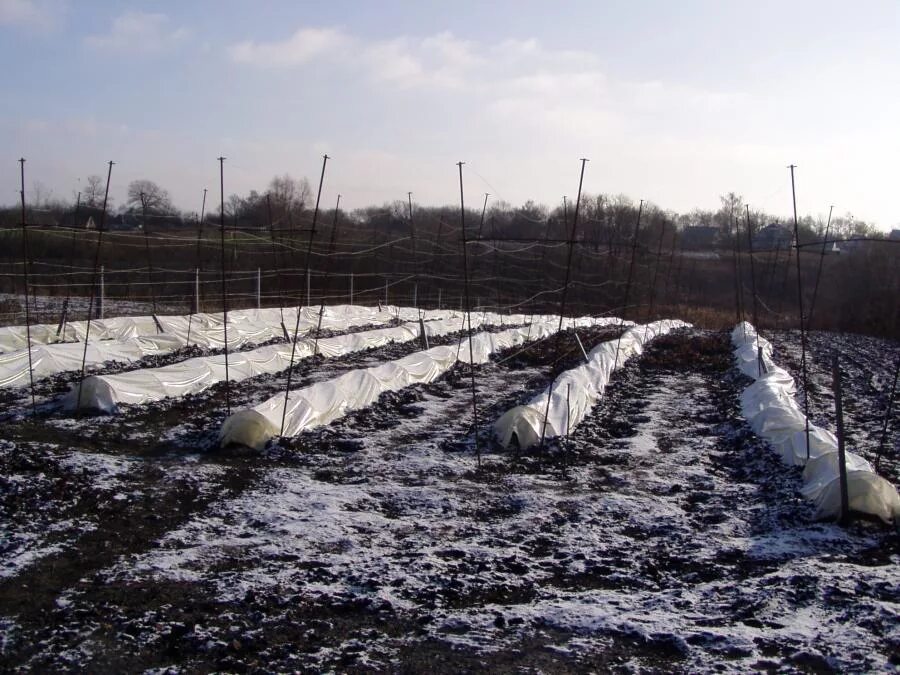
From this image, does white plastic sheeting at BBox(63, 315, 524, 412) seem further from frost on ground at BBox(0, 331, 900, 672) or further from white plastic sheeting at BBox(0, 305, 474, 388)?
white plastic sheeting at BBox(0, 305, 474, 388)

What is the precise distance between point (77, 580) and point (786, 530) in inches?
182

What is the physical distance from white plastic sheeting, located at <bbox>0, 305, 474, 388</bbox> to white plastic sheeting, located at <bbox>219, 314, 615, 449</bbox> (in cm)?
398

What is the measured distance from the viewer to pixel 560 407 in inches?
329

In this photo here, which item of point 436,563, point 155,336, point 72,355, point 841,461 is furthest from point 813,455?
point 155,336

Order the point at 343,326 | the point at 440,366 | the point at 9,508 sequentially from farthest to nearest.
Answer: the point at 343,326, the point at 440,366, the point at 9,508

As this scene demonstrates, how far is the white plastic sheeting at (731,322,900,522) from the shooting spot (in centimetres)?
521

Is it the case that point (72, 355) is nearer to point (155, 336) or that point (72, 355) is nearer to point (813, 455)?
point (155, 336)

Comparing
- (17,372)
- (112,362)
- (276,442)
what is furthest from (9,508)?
(112,362)

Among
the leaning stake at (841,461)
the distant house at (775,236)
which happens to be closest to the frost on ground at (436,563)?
the leaning stake at (841,461)

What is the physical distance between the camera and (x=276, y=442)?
7195 millimetres

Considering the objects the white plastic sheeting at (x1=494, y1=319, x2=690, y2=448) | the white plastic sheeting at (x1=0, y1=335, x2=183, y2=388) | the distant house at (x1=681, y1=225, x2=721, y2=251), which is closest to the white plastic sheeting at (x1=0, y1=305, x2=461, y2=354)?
the white plastic sheeting at (x1=0, y1=335, x2=183, y2=388)

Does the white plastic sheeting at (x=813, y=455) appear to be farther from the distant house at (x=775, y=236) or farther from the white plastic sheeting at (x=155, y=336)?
the distant house at (x=775, y=236)

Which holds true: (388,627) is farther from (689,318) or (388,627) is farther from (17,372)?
(689,318)

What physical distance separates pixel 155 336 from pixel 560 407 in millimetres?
7357
